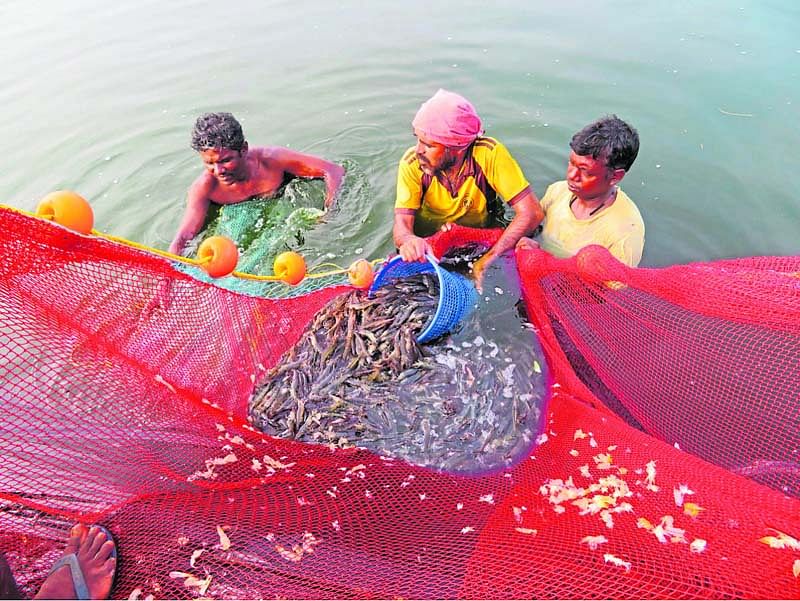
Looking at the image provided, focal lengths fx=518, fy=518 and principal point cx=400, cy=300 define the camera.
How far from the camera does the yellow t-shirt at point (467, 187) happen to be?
186 inches

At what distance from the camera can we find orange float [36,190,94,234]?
2.23 metres

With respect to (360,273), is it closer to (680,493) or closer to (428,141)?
(428,141)

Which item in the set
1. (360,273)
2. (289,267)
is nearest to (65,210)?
(289,267)

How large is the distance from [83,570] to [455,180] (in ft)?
13.2

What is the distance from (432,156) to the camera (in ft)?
14.3

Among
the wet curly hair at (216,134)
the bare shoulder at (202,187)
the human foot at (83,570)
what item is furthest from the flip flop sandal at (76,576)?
the bare shoulder at (202,187)

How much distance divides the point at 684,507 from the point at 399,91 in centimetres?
769

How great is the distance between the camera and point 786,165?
6488mm

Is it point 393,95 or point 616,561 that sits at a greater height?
point 393,95

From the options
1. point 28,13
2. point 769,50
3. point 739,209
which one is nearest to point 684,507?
point 739,209

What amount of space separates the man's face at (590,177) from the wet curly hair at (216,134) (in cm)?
324

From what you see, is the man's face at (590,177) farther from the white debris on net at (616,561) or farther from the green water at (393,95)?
the white debris on net at (616,561)

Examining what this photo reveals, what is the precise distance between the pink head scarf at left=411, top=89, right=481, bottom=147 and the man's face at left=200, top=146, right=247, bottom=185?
2057 millimetres

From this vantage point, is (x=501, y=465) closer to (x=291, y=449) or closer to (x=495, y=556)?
(x=495, y=556)
